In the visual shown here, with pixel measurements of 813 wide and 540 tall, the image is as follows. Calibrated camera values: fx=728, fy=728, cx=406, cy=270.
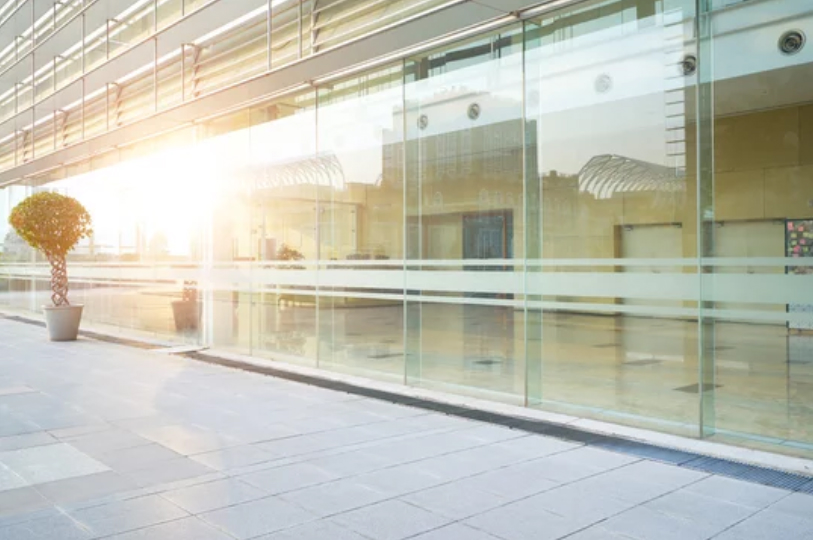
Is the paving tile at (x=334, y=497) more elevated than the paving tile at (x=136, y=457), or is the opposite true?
the paving tile at (x=136, y=457)

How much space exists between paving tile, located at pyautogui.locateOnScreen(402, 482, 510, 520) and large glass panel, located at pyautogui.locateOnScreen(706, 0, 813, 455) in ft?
8.54

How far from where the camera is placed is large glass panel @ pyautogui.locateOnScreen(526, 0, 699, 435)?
258 inches

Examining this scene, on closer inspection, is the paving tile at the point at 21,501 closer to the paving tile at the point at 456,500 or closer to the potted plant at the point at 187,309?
the paving tile at the point at 456,500

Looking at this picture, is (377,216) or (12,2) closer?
(377,216)

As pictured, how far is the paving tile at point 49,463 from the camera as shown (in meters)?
5.15

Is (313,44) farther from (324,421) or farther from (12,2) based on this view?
(12,2)

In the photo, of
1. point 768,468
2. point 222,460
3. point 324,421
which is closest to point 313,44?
point 324,421

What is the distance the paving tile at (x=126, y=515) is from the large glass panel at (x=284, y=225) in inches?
232

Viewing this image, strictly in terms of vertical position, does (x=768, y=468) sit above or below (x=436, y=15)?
below

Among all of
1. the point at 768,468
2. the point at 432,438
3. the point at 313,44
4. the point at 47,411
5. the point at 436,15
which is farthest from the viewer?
the point at 313,44

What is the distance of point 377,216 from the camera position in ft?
31.1

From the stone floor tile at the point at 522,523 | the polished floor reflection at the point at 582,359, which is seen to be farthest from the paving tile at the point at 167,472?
the polished floor reflection at the point at 582,359

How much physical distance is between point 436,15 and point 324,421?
4471mm

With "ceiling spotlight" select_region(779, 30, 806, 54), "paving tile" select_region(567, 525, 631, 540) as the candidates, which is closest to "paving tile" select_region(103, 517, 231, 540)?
"paving tile" select_region(567, 525, 631, 540)
